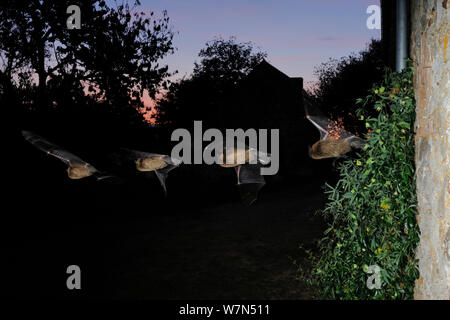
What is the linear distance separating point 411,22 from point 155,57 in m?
12.3

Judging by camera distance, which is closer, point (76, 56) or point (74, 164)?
point (74, 164)

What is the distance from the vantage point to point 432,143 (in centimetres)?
237

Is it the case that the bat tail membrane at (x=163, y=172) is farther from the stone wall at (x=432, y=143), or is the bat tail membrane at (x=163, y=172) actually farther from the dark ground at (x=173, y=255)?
the stone wall at (x=432, y=143)

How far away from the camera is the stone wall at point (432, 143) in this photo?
2.23m

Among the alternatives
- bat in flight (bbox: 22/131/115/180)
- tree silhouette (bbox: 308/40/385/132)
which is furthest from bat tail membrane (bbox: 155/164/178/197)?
tree silhouette (bbox: 308/40/385/132)

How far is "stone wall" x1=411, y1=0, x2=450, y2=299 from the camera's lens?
7.32 feet

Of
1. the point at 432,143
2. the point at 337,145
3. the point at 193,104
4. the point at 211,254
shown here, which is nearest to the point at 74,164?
the point at 211,254

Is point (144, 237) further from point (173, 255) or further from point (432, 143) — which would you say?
point (432, 143)
